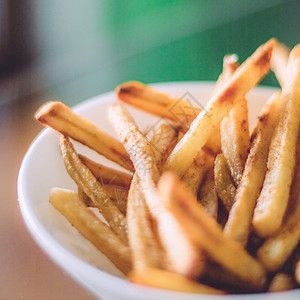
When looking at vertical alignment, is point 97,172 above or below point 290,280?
above

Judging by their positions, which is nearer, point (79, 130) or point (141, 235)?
point (141, 235)

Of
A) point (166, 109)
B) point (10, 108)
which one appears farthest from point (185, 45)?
point (166, 109)

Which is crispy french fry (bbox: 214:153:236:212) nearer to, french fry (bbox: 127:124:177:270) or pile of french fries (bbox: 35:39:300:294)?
pile of french fries (bbox: 35:39:300:294)

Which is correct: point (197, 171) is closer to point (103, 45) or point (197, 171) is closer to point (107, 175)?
point (107, 175)

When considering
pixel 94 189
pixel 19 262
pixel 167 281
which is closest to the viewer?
pixel 167 281

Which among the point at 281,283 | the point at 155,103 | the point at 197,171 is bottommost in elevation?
the point at 281,283

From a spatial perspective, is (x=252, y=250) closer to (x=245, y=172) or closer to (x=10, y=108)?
(x=245, y=172)

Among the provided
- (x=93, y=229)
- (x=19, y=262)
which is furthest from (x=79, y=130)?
(x=19, y=262)
